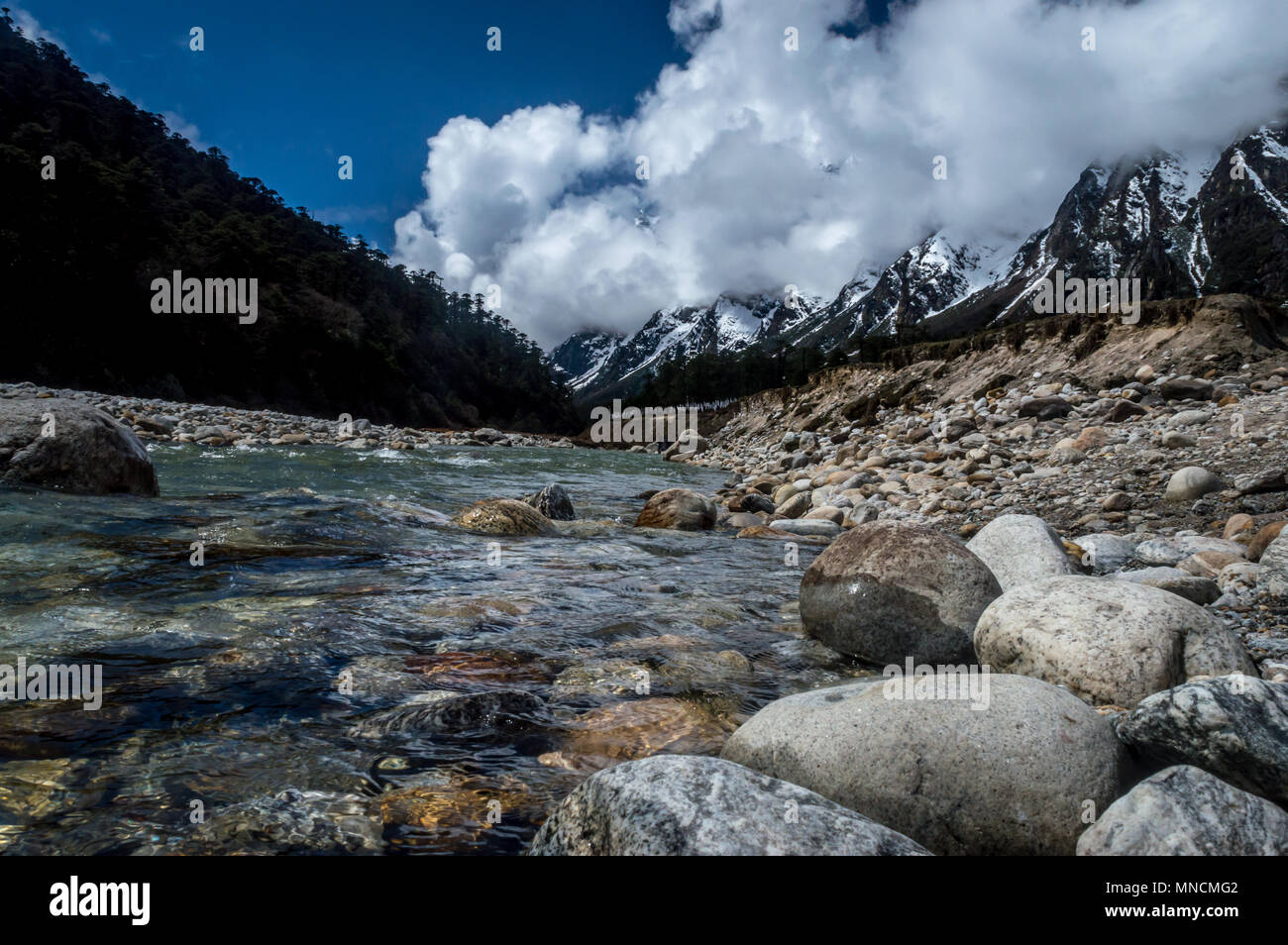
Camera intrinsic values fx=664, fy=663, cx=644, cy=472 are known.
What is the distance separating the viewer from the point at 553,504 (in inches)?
473

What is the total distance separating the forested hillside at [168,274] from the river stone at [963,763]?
189ft

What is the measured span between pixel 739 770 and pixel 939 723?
1140mm

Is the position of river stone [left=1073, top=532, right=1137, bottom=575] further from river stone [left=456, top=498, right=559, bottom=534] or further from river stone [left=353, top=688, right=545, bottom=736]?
river stone [left=456, top=498, right=559, bottom=534]

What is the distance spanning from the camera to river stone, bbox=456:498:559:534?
10.1 meters

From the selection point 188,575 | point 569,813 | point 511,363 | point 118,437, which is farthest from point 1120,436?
point 511,363

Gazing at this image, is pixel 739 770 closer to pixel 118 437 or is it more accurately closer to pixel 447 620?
pixel 447 620

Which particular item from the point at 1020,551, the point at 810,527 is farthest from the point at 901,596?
the point at 810,527

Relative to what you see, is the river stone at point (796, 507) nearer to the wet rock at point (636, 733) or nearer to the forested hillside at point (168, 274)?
the wet rock at point (636, 733)

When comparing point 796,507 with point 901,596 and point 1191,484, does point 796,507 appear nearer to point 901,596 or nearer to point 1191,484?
point 1191,484

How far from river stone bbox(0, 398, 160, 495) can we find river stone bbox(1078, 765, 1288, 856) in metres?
12.1

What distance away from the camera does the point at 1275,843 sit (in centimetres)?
235

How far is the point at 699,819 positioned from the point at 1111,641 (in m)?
3.17

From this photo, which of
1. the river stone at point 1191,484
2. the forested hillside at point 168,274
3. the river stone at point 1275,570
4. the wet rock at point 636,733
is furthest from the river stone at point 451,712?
the forested hillside at point 168,274

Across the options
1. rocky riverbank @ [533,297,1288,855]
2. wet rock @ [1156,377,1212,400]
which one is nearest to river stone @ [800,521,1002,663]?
rocky riverbank @ [533,297,1288,855]
